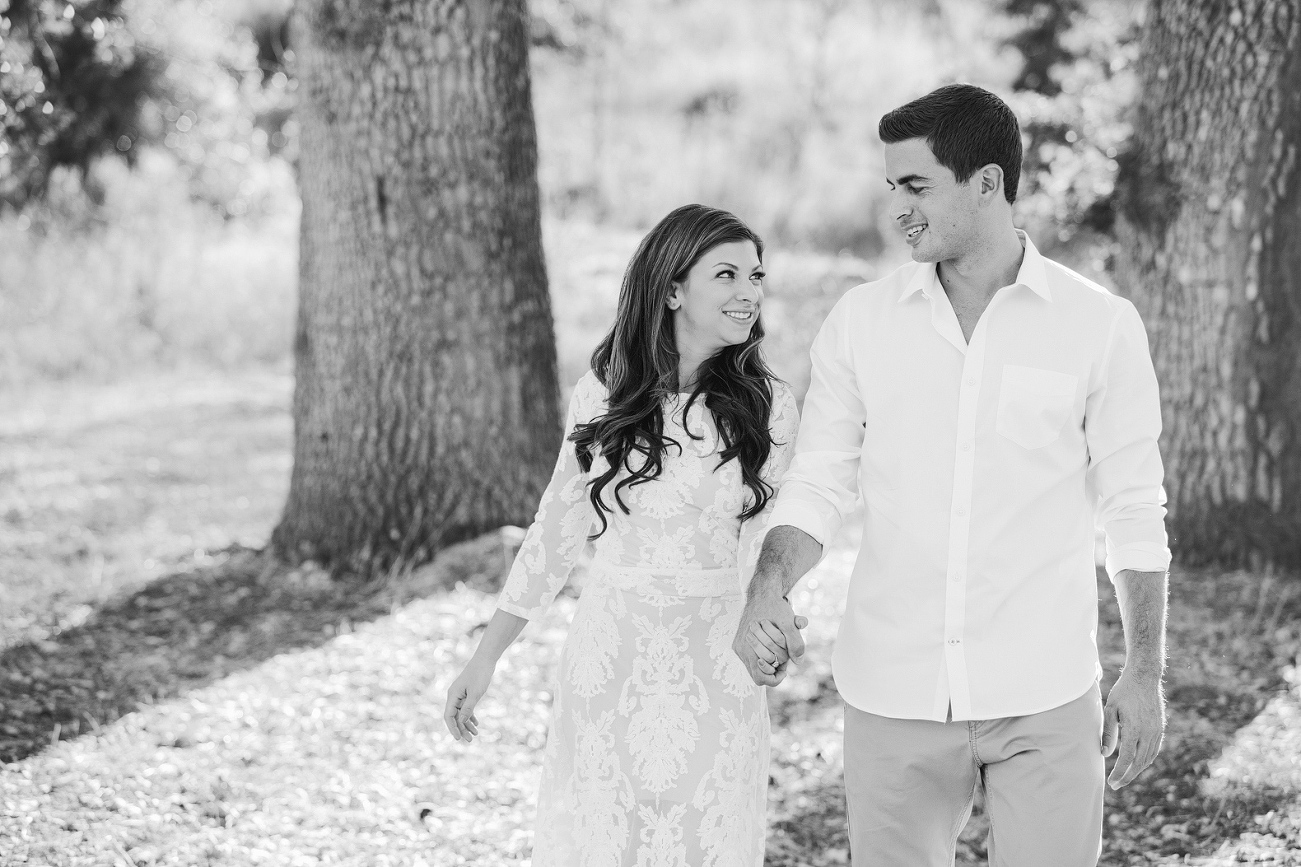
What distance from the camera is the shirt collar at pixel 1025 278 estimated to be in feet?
8.36

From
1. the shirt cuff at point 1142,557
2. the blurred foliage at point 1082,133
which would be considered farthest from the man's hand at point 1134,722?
the blurred foliage at point 1082,133

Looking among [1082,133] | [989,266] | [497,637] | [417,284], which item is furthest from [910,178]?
[1082,133]

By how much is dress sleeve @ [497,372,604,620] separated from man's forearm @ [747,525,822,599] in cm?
58

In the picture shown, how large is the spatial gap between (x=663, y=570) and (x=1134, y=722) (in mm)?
1070

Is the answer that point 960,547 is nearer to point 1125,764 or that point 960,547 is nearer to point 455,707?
point 1125,764

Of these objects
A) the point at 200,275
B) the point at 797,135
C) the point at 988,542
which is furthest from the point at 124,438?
the point at 797,135

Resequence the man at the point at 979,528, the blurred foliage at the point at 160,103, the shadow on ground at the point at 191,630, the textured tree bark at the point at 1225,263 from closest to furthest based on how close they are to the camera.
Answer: the man at the point at 979,528 < the shadow on ground at the point at 191,630 < the textured tree bark at the point at 1225,263 < the blurred foliage at the point at 160,103

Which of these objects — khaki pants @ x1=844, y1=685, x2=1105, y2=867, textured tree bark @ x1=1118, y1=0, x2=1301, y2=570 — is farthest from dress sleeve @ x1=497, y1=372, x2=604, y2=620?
textured tree bark @ x1=1118, y1=0, x2=1301, y2=570

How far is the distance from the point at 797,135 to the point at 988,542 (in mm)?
21111

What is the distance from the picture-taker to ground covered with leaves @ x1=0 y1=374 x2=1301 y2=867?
12.4 feet

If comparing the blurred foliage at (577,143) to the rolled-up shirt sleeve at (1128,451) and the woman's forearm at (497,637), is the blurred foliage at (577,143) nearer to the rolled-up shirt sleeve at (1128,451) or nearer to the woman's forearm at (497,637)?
the rolled-up shirt sleeve at (1128,451)

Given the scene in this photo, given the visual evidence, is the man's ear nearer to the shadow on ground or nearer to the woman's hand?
the woman's hand

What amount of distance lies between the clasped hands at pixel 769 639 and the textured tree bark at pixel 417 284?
3.45 m

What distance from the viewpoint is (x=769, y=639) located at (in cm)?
238
